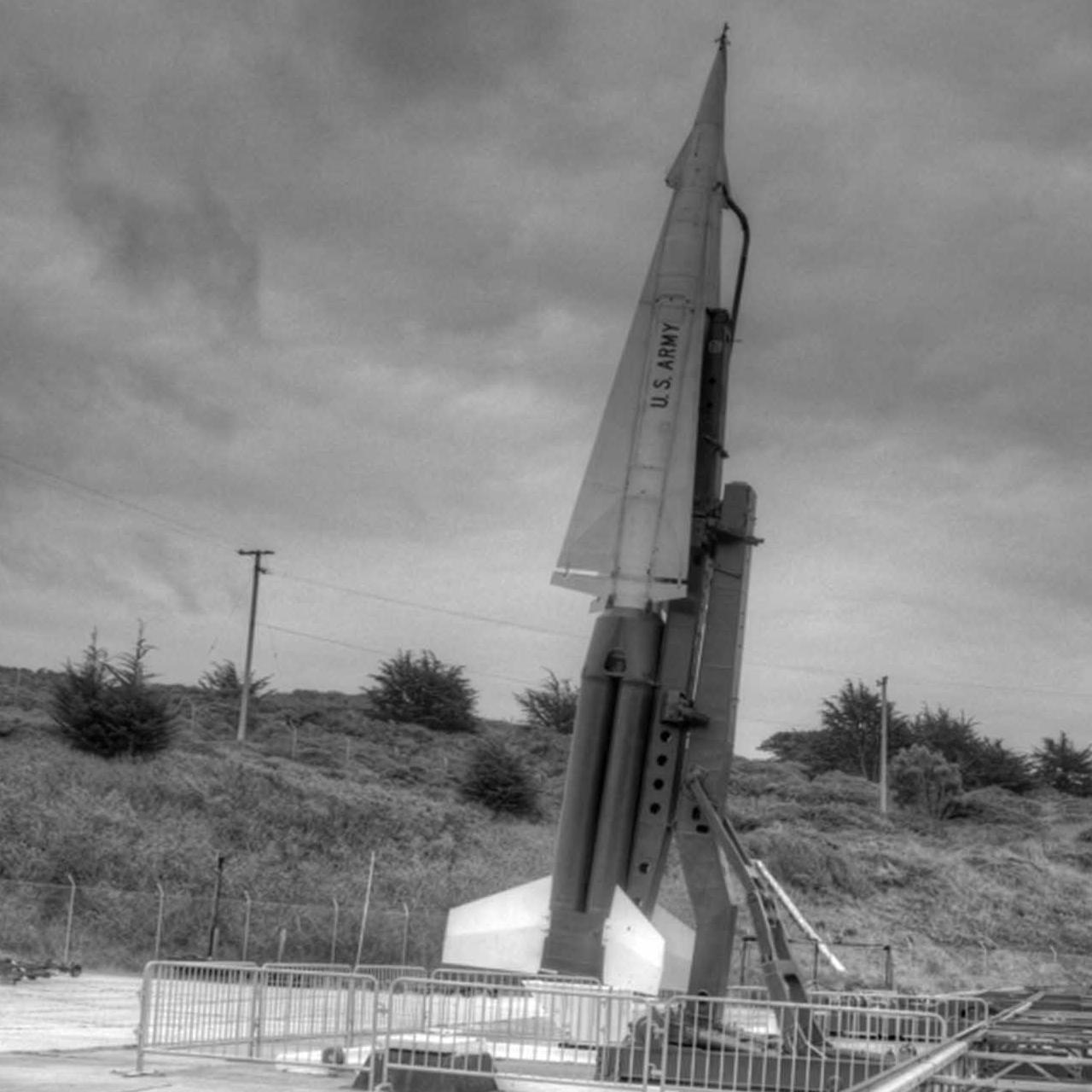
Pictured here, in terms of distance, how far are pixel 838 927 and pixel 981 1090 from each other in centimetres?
3039

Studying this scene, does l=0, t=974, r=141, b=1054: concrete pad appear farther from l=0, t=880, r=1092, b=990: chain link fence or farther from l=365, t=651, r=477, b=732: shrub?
l=365, t=651, r=477, b=732: shrub

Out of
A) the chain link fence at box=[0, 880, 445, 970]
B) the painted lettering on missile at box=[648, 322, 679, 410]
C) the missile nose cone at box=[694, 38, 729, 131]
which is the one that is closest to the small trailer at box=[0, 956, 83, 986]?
the chain link fence at box=[0, 880, 445, 970]

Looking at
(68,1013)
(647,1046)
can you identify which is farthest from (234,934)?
(647,1046)

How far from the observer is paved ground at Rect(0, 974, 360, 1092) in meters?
11.7

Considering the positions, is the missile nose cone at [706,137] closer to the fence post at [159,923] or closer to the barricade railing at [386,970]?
the barricade railing at [386,970]

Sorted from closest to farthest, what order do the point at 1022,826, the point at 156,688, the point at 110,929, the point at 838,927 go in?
the point at 110,929, the point at 838,927, the point at 156,688, the point at 1022,826

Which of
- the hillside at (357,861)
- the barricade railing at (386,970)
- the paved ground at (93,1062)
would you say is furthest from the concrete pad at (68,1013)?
the hillside at (357,861)

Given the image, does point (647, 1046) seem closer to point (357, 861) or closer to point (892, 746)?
point (357, 861)

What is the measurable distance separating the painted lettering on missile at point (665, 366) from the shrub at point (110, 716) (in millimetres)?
26748

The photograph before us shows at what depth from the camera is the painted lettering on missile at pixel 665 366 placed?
15562 millimetres

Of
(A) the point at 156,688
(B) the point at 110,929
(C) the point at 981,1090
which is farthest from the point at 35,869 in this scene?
(C) the point at 981,1090

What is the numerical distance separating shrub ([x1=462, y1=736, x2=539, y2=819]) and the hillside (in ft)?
1.70

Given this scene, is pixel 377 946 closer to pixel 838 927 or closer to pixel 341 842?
pixel 341 842

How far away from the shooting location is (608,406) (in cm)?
1591
